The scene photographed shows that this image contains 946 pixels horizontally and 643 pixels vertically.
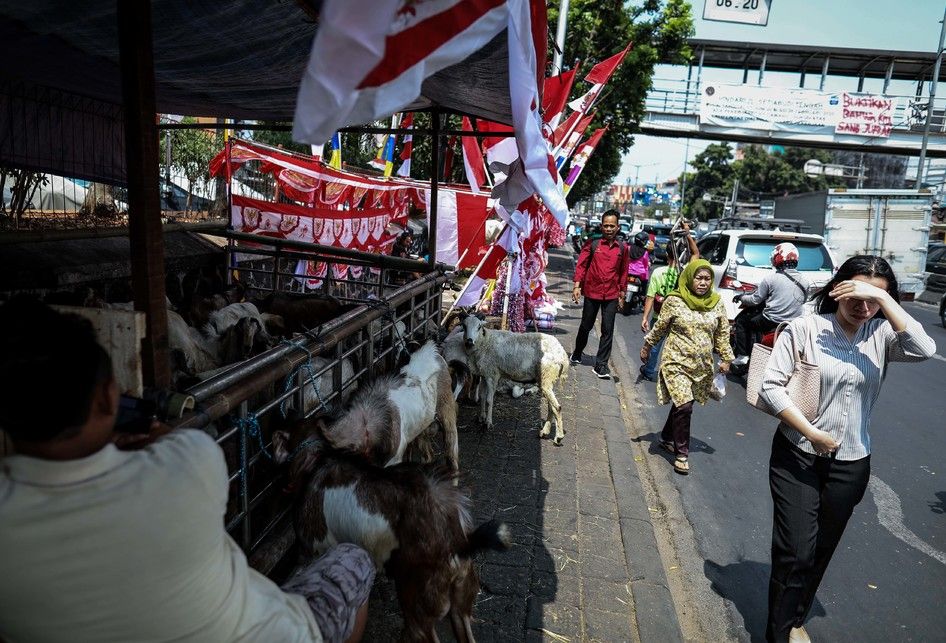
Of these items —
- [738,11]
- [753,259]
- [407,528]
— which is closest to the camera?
[407,528]

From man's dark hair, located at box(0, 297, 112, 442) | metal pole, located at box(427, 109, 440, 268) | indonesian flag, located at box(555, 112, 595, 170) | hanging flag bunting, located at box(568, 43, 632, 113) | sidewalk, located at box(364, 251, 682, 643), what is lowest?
sidewalk, located at box(364, 251, 682, 643)

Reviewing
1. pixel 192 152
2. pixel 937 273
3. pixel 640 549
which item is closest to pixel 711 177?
pixel 937 273

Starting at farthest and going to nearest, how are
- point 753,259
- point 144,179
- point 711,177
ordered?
point 711,177 → point 753,259 → point 144,179

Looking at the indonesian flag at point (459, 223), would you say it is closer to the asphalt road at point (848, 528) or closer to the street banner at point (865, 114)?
the asphalt road at point (848, 528)

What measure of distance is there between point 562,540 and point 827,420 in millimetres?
1817

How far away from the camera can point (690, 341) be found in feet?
17.1

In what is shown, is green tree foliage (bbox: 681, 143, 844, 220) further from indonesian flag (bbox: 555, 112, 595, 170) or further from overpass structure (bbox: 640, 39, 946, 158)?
indonesian flag (bbox: 555, 112, 595, 170)

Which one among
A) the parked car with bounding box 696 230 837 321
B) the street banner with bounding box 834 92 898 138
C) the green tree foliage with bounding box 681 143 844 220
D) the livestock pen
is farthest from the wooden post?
the green tree foliage with bounding box 681 143 844 220

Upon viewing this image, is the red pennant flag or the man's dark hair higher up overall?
the red pennant flag

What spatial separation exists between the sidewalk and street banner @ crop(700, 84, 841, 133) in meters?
21.5

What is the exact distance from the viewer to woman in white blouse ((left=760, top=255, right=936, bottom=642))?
287 cm

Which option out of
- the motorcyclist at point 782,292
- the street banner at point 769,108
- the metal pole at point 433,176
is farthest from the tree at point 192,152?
the street banner at point 769,108

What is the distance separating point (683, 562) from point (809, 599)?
0.99 m

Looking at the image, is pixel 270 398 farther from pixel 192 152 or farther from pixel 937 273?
pixel 937 273
